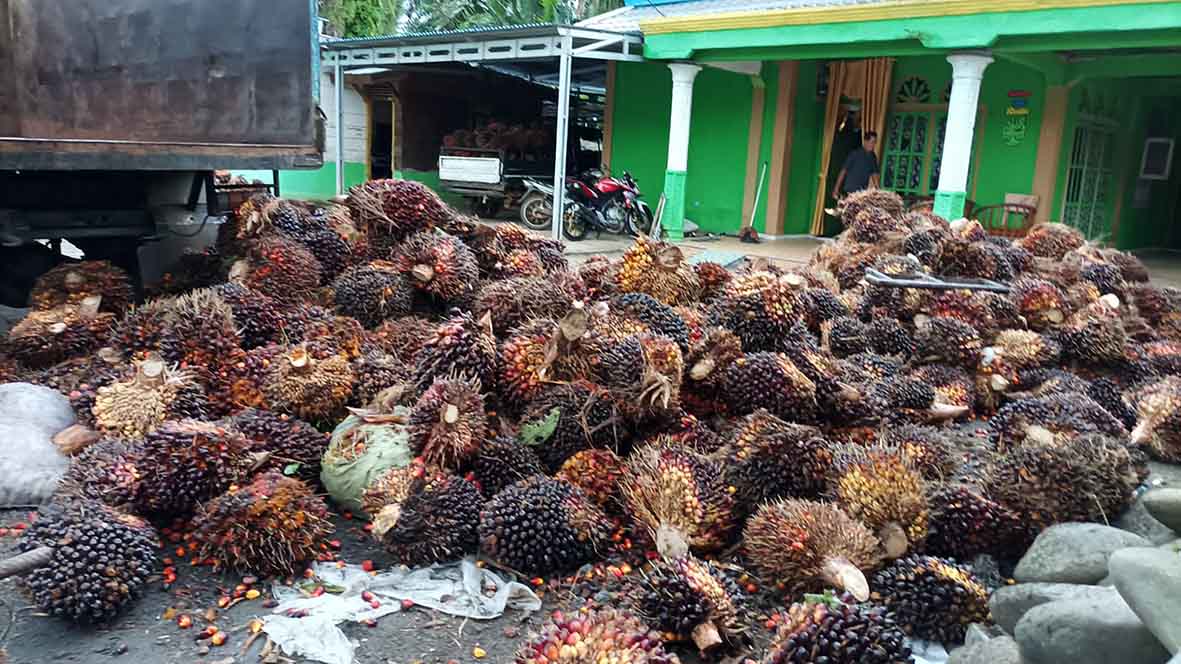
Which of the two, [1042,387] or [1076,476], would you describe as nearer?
[1076,476]

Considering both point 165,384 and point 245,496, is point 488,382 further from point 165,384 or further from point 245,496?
point 165,384

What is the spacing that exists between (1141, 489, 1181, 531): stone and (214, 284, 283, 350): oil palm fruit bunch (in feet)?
10.8

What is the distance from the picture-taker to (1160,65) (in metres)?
10.3

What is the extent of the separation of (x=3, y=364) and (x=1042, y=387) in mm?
4760

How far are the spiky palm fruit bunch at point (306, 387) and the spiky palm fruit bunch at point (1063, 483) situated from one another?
94.1 inches

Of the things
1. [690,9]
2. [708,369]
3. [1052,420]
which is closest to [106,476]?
[708,369]

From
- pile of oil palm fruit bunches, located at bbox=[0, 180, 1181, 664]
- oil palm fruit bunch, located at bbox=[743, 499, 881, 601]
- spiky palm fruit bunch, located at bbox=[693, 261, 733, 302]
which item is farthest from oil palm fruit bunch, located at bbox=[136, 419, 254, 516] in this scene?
spiky palm fruit bunch, located at bbox=[693, 261, 733, 302]

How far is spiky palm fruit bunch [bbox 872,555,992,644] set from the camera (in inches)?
92.1

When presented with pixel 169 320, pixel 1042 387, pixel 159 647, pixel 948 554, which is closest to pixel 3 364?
pixel 169 320

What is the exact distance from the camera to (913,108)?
12.3 m

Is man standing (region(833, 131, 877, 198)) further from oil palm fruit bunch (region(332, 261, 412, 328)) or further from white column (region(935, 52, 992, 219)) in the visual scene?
oil palm fruit bunch (region(332, 261, 412, 328))

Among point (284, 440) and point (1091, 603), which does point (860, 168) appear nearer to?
point (284, 440)

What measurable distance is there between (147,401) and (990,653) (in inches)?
113

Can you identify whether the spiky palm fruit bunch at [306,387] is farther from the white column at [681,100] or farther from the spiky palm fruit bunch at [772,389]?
the white column at [681,100]
